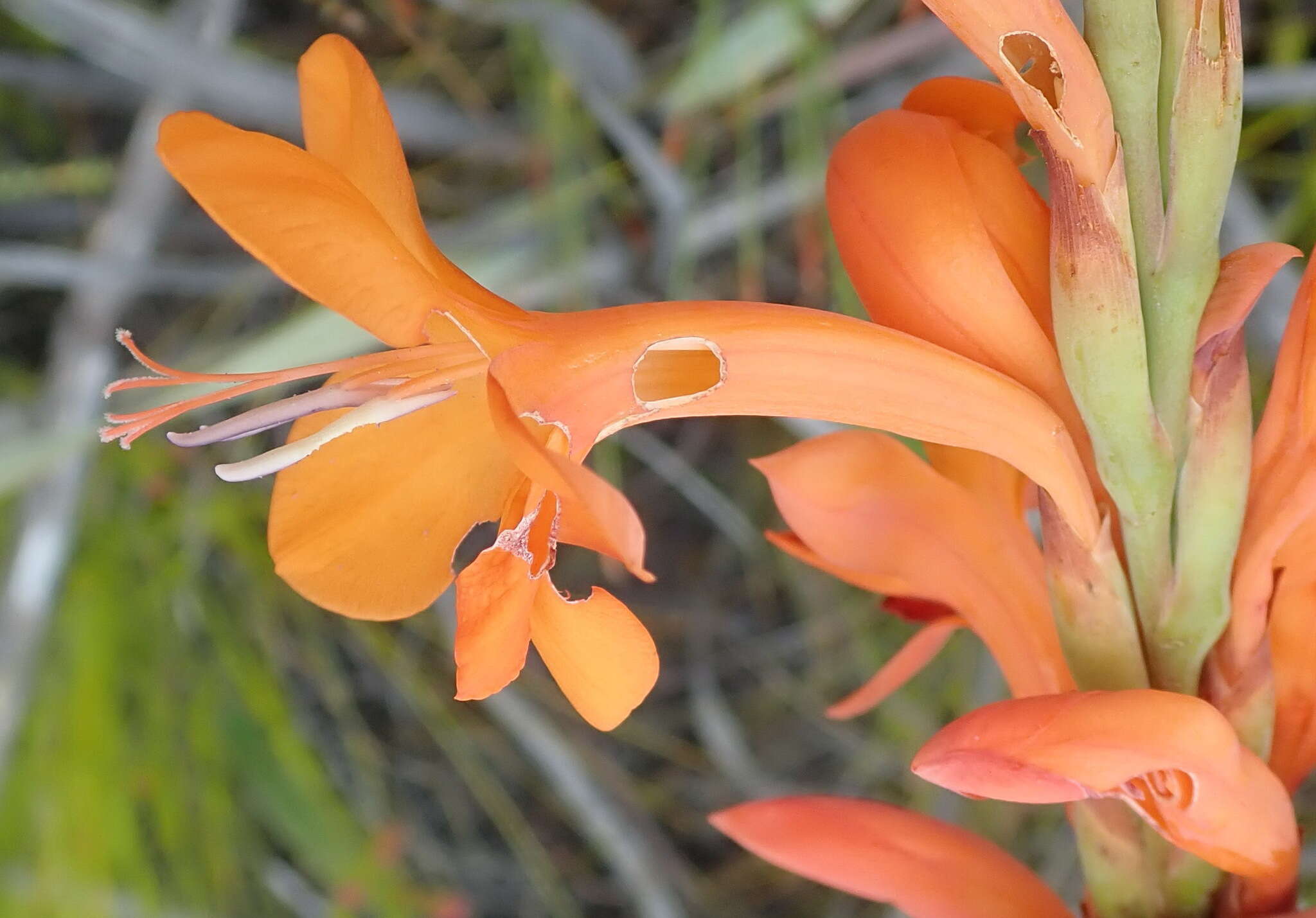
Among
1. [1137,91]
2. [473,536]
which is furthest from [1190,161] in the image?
[473,536]

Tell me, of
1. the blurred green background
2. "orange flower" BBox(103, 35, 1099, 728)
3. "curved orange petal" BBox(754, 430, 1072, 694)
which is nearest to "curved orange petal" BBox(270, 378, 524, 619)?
"orange flower" BBox(103, 35, 1099, 728)

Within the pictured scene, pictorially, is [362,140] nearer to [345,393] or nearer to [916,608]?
[345,393]

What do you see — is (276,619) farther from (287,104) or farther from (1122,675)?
(1122,675)

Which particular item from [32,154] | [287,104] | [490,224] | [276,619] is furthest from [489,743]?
[32,154]

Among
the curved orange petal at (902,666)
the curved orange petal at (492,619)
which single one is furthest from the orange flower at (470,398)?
the curved orange petal at (902,666)

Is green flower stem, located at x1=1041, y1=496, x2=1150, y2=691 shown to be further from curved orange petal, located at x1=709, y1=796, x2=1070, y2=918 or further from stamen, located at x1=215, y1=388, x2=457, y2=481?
stamen, located at x1=215, y1=388, x2=457, y2=481

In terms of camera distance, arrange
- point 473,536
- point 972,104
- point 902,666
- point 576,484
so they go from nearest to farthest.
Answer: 1. point 576,484
2. point 972,104
3. point 902,666
4. point 473,536
